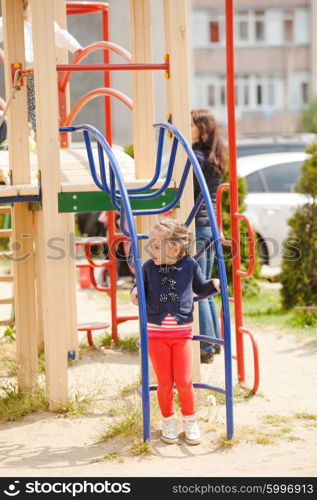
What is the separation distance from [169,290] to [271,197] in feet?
20.6

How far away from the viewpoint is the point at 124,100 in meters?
6.14

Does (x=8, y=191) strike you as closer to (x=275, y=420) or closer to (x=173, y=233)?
(x=173, y=233)

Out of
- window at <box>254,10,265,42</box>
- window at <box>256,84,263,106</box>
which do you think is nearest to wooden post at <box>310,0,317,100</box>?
window at <box>254,10,265,42</box>

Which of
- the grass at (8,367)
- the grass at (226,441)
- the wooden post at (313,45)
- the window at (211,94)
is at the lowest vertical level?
the grass at (226,441)

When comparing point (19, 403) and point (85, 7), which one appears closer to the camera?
point (19, 403)

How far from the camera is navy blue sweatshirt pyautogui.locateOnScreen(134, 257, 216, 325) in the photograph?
470cm

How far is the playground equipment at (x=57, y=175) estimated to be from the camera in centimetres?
514

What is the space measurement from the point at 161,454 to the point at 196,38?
3978cm

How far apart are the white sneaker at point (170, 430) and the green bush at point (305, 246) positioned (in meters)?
3.79

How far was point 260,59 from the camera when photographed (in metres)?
44.1

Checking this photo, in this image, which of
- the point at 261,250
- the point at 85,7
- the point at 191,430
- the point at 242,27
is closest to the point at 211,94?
the point at 242,27

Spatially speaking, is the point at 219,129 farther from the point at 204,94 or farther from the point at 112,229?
the point at 204,94

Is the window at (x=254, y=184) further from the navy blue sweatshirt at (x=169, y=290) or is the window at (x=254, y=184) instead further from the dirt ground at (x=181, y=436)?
the navy blue sweatshirt at (x=169, y=290)

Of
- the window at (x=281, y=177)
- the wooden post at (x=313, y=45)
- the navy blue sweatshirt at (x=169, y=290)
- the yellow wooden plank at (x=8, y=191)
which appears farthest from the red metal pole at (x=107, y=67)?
the wooden post at (x=313, y=45)
